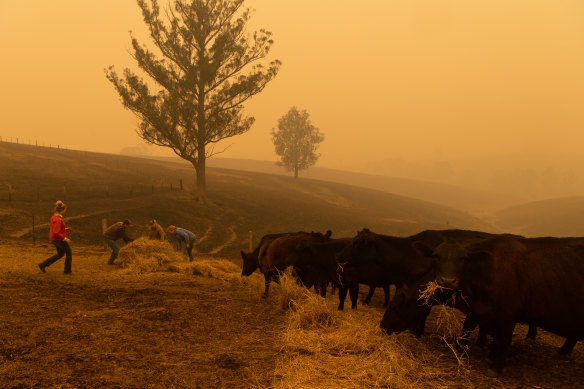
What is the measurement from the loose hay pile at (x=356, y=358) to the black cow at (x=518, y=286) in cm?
81

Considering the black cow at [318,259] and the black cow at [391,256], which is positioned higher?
the black cow at [391,256]

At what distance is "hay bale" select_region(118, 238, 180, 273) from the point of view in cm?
1221

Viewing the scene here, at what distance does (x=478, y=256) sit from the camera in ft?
18.3

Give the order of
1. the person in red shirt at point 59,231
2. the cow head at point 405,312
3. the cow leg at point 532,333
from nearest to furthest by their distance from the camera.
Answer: the cow head at point 405,312, the cow leg at point 532,333, the person in red shirt at point 59,231

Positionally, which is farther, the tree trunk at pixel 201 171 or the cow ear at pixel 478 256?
the tree trunk at pixel 201 171

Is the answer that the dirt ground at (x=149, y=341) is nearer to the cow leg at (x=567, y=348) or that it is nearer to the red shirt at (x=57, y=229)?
the cow leg at (x=567, y=348)

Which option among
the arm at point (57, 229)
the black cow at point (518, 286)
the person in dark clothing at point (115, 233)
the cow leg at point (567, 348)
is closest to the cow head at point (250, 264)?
the person in dark clothing at point (115, 233)

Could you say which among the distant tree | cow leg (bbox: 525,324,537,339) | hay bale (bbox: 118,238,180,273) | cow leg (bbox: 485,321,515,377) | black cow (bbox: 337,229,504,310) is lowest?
hay bale (bbox: 118,238,180,273)

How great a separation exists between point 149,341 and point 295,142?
67.9m

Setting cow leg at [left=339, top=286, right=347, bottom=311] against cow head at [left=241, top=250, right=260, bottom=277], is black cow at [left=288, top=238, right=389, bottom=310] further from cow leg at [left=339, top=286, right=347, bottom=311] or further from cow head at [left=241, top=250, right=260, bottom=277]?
cow head at [left=241, top=250, right=260, bottom=277]

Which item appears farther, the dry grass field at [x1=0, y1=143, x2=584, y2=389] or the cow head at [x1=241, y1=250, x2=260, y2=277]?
the cow head at [x1=241, y1=250, x2=260, y2=277]

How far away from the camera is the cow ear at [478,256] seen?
5543 millimetres

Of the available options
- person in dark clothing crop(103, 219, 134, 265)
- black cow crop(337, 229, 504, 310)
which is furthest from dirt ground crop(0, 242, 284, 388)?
person in dark clothing crop(103, 219, 134, 265)

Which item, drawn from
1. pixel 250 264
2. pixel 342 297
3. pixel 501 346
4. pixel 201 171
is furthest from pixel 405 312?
pixel 201 171
